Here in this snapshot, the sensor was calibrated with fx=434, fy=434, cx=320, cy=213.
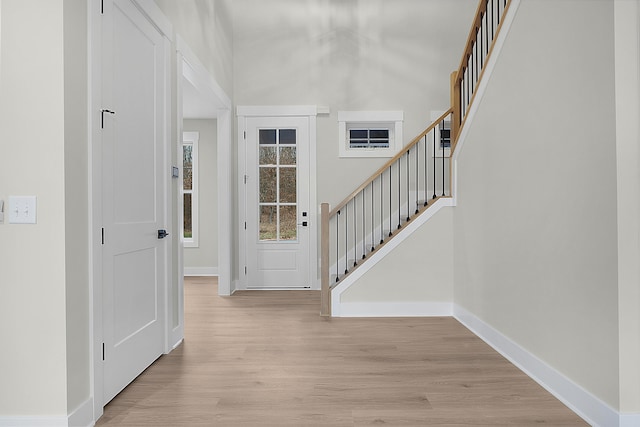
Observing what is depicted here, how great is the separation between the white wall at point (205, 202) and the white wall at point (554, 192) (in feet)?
16.4

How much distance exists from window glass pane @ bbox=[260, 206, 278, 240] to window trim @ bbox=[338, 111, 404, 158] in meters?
1.21

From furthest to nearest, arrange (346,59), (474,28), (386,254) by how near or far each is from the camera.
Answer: (346,59) → (386,254) → (474,28)

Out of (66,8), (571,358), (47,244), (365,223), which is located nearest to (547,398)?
(571,358)

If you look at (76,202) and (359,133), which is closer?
(76,202)

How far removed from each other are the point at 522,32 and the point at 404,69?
3.03 m

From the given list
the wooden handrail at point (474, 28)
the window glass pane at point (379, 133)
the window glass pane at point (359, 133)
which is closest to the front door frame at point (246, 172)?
the window glass pane at point (359, 133)

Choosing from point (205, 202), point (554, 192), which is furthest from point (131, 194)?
point (205, 202)

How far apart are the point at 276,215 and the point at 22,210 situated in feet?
13.2

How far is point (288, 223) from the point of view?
19.5 ft

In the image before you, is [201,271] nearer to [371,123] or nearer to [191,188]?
[191,188]

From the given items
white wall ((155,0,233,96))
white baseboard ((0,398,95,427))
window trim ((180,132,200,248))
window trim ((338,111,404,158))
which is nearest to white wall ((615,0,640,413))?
white baseboard ((0,398,95,427))

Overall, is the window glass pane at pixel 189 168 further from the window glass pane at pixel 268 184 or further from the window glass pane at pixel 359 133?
the window glass pane at pixel 359 133

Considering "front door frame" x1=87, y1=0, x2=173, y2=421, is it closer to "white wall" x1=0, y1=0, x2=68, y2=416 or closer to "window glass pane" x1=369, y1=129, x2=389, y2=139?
"white wall" x1=0, y1=0, x2=68, y2=416

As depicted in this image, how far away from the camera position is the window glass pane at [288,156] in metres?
5.91
